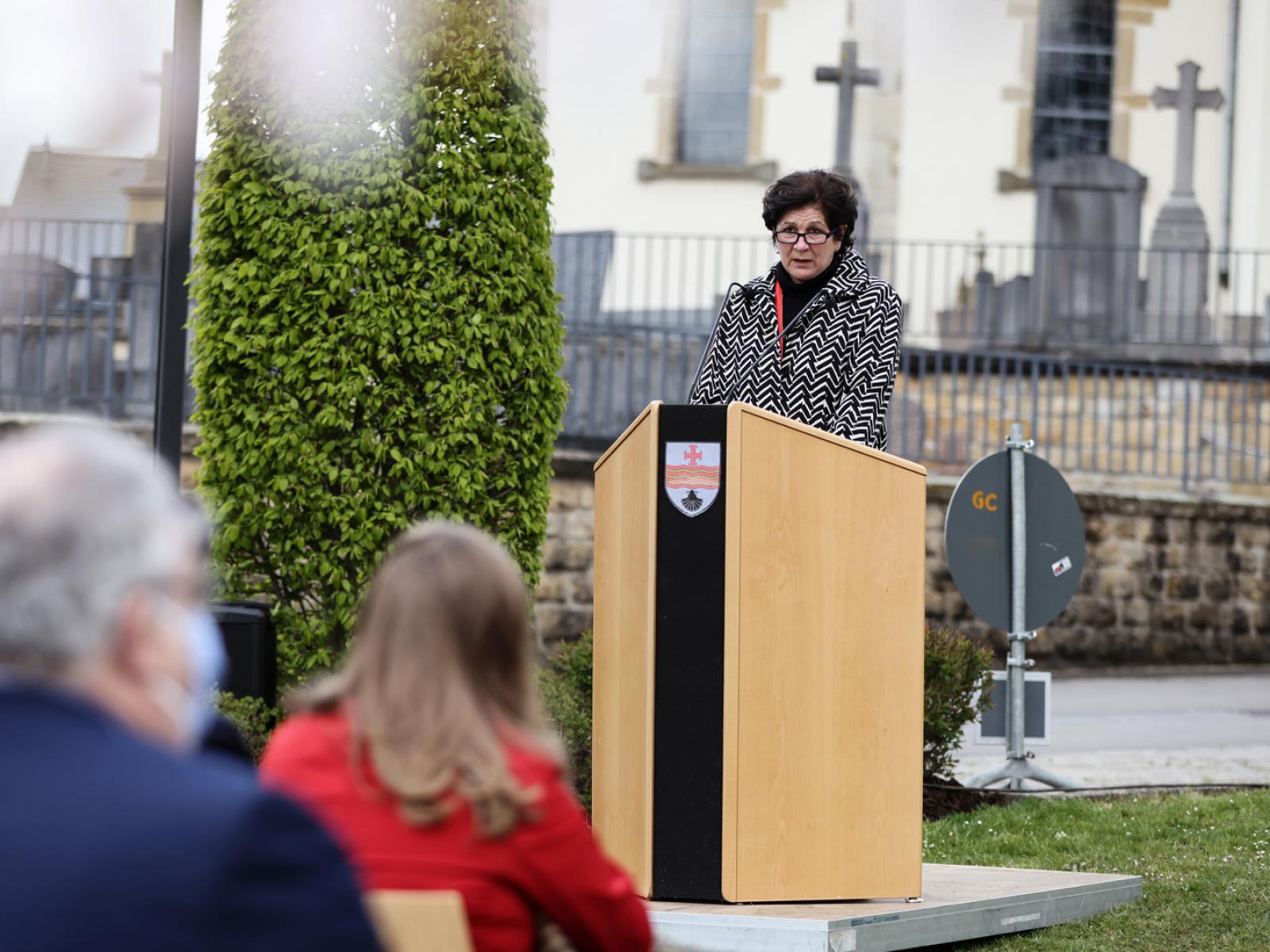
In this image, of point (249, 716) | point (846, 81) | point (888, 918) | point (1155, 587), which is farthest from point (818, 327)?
point (846, 81)

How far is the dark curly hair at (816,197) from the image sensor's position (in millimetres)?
5016

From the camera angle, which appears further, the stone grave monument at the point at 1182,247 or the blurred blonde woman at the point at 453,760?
the stone grave monument at the point at 1182,247

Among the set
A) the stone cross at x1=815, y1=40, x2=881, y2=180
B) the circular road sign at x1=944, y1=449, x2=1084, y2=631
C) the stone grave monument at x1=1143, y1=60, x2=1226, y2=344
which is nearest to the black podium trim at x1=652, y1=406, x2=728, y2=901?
the circular road sign at x1=944, y1=449, x2=1084, y2=631

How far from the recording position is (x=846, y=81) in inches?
776

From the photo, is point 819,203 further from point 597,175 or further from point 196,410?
point 597,175

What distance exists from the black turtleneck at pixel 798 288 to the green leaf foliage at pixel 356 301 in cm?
283

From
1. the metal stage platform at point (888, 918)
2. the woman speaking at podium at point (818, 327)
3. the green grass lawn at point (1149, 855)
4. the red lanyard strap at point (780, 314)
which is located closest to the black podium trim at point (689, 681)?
the metal stage platform at point (888, 918)

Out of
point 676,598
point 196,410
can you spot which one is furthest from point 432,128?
point 676,598

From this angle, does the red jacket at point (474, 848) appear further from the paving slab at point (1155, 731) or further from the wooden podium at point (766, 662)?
the paving slab at point (1155, 731)

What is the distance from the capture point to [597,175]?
21.2m

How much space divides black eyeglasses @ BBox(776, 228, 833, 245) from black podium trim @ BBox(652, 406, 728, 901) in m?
0.82

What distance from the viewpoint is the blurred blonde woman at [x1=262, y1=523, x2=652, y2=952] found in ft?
7.32

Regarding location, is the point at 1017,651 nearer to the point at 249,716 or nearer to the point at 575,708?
the point at 575,708

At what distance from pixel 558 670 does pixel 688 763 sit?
519cm
